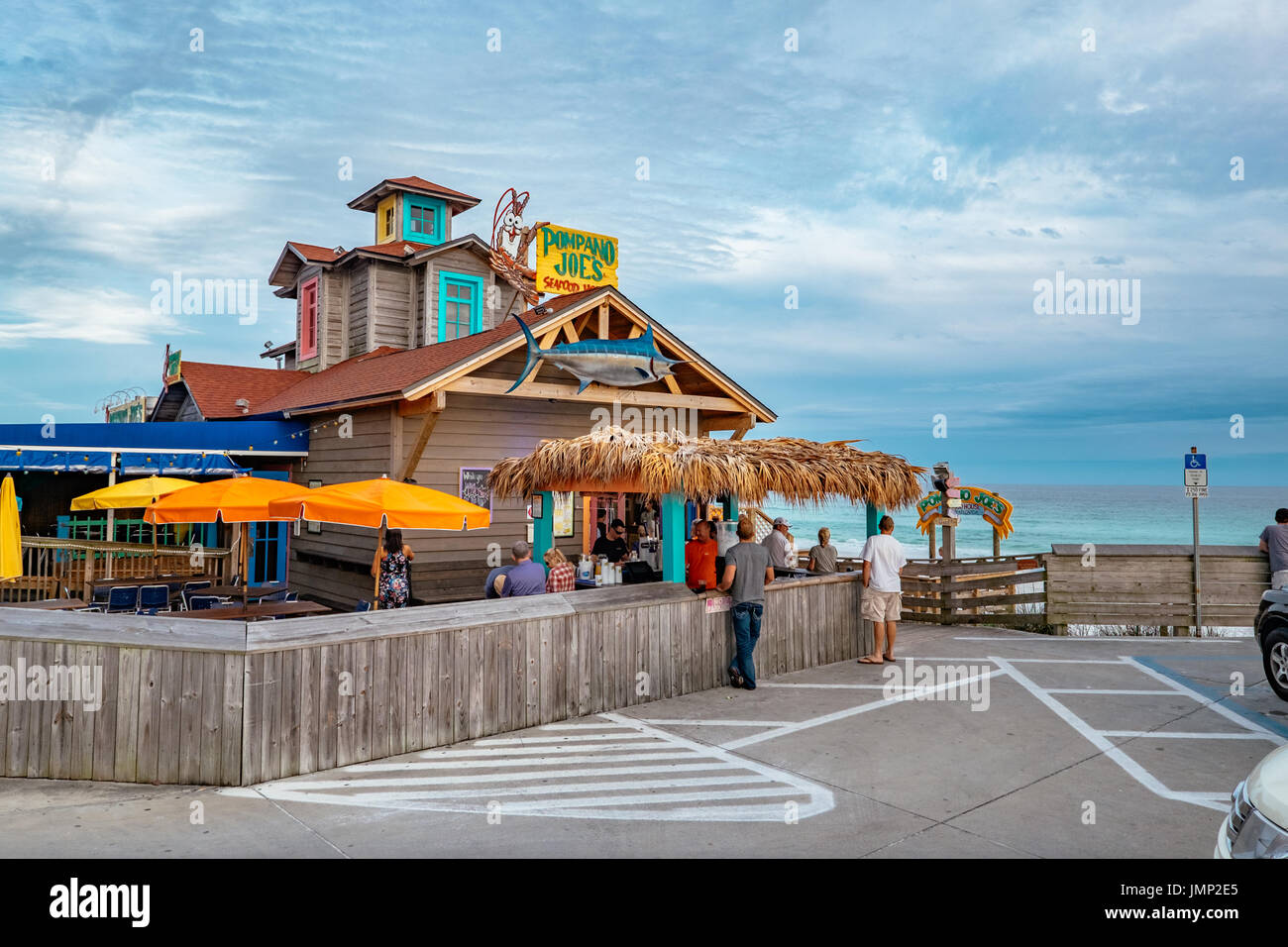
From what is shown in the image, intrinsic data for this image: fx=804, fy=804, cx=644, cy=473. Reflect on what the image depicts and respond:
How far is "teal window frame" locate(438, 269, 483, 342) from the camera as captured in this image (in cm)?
2044

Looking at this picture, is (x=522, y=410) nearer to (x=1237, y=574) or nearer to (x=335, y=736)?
→ (x=335, y=736)

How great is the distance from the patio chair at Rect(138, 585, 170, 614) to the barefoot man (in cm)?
1009

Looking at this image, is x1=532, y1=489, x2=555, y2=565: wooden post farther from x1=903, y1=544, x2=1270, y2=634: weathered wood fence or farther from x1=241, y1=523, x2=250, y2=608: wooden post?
x1=903, y1=544, x2=1270, y2=634: weathered wood fence

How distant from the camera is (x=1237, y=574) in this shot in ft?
45.0

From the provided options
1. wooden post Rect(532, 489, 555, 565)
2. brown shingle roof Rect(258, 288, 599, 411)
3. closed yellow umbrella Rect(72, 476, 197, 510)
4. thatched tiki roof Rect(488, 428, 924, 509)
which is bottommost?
wooden post Rect(532, 489, 555, 565)

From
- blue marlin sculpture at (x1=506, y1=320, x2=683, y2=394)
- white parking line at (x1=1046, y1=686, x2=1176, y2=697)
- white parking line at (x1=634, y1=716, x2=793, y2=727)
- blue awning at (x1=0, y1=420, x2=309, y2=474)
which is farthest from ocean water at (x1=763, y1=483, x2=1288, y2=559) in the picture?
white parking line at (x1=634, y1=716, x2=793, y2=727)

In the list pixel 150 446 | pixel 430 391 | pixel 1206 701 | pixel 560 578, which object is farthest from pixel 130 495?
pixel 1206 701

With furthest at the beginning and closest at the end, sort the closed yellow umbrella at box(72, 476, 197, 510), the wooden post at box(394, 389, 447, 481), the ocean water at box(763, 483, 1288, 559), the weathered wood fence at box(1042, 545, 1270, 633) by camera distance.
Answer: the ocean water at box(763, 483, 1288, 559) → the weathered wood fence at box(1042, 545, 1270, 633) → the wooden post at box(394, 389, 447, 481) → the closed yellow umbrella at box(72, 476, 197, 510)

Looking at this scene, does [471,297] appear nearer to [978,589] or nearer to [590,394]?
[590,394]

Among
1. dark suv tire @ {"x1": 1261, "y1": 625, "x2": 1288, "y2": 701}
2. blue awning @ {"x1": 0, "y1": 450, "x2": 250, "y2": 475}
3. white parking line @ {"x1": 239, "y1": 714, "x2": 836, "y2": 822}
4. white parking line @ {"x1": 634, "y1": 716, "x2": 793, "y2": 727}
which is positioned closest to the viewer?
white parking line @ {"x1": 239, "y1": 714, "x2": 836, "y2": 822}

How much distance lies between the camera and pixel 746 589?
9.30m

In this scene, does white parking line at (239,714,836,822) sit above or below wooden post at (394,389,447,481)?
below

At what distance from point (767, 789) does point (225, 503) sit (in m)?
7.99

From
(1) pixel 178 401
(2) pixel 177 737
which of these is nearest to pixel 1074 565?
(2) pixel 177 737
